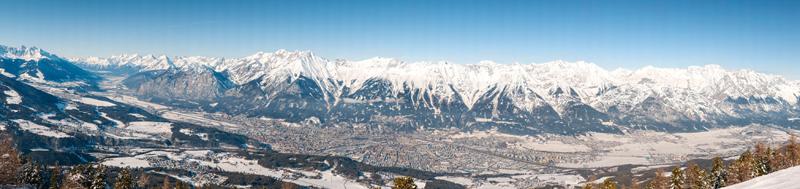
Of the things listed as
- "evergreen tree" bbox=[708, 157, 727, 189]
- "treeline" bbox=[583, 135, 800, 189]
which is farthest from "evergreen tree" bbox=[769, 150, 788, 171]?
"evergreen tree" bbox=[708, 157, 727, 189]

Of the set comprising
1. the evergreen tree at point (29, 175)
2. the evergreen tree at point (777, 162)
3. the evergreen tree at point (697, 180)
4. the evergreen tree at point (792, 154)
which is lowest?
the evergreen tree at point (29, 175)

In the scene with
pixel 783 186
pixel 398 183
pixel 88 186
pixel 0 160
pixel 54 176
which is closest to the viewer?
pixel 783 186

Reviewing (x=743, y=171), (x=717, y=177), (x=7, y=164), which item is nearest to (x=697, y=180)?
(x=717, y=177)

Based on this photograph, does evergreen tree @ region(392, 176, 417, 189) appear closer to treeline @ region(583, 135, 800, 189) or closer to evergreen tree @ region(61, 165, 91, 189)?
treeline @ region(583, 135, 800, 189)

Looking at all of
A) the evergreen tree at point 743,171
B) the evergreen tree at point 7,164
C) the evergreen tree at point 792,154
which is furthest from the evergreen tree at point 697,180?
the evergreen tree at point 7,164

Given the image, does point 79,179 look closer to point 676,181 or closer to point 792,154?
point 676,181

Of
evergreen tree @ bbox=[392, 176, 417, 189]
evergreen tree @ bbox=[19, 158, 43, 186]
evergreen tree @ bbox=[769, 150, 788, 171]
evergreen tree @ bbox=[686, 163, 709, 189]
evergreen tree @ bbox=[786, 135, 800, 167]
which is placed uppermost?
evergreen tree @ bbox=[786, 135, 800, 167]

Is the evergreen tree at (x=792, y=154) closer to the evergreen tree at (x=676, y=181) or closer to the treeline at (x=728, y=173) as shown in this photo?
the treeline at (x=728, y=173)

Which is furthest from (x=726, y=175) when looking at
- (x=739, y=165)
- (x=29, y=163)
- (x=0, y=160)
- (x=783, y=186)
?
(x=29, y=163)

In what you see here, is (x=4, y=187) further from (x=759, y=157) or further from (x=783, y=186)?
(x=759, y=157)

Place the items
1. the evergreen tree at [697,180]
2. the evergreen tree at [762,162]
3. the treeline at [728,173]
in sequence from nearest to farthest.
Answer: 1. the treeline at [728,173]
2. the evergreen tree at [697,180]
3. the evergreen tree at [762,162]

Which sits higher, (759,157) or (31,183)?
(759,157)
